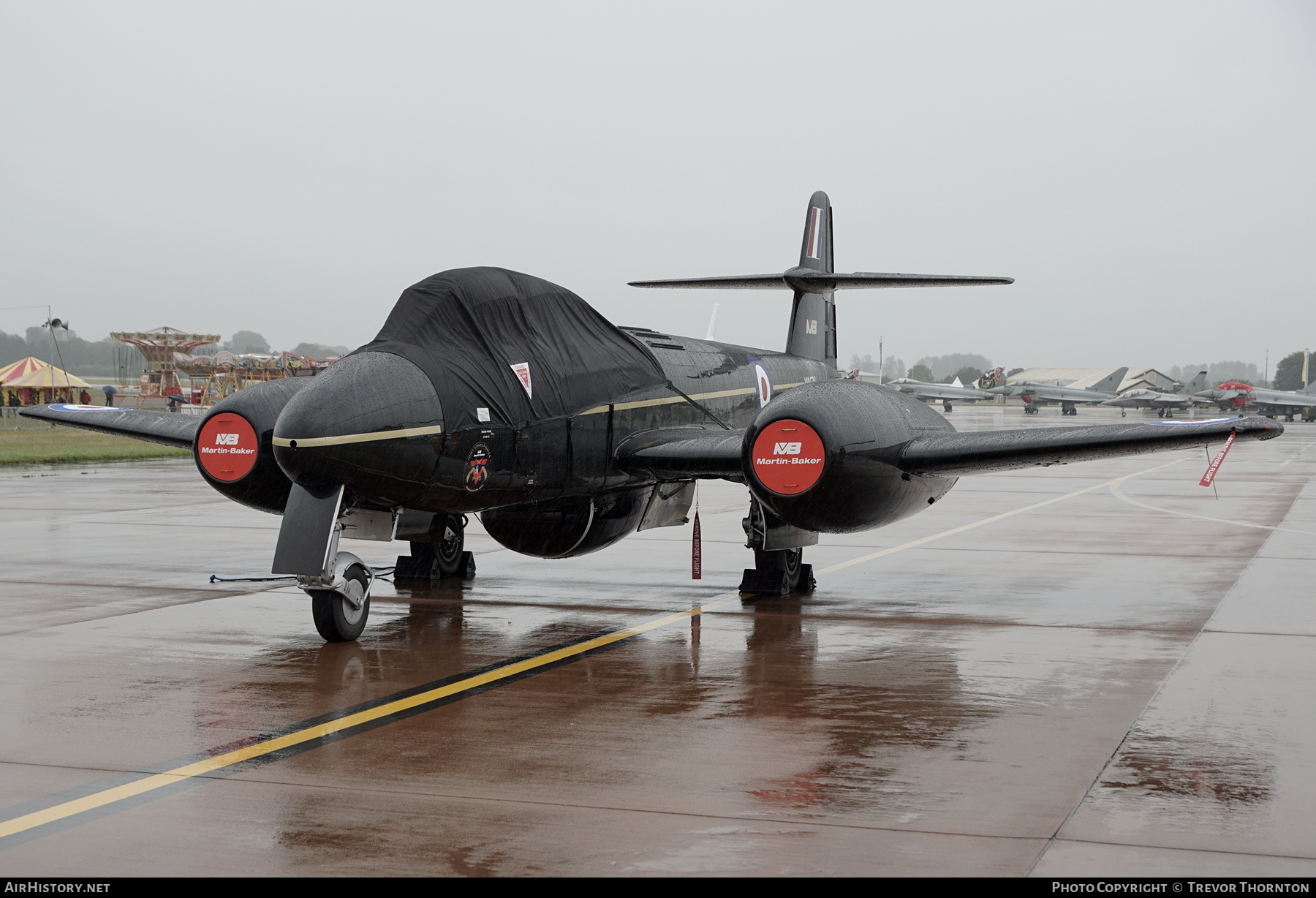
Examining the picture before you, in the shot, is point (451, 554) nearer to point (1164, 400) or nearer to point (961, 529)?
point (961, 529)

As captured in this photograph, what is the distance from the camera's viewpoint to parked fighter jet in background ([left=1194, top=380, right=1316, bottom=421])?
3319 inches

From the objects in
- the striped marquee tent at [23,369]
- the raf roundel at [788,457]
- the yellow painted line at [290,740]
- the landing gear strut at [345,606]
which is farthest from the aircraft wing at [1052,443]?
the striped marquee tent at [23,369]

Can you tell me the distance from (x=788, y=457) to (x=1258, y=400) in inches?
3380

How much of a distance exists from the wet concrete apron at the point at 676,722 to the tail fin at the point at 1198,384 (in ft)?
273

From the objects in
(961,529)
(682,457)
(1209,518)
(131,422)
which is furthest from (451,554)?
(1209,518)

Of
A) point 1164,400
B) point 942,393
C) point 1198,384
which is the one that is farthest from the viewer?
point 942,393

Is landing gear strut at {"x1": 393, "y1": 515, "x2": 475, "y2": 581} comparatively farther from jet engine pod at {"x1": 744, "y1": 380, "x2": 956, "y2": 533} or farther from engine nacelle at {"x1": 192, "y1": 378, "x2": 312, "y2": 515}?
jet engine pod at {"x1": 744, "y1": 380, "x2": 956, "y2": 533}

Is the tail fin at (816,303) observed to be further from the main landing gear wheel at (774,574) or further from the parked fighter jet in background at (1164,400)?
the parked fighter jet in background at (1164,400)

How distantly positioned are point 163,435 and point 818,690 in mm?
7994

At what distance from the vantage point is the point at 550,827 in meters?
5.25

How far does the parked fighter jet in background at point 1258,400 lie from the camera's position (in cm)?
8431

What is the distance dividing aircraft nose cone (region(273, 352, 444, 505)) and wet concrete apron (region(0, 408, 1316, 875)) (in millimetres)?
1328

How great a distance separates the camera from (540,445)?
410 inches

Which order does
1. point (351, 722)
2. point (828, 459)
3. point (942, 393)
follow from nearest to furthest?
point (351, 722) < point (828, 459) < point (942, 393)
